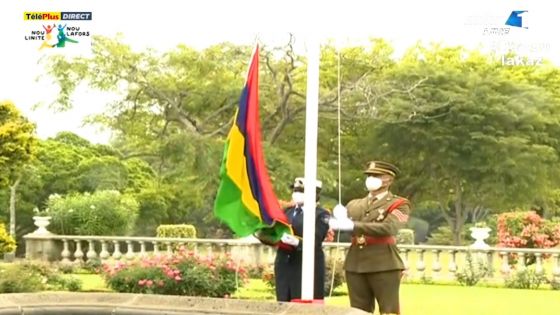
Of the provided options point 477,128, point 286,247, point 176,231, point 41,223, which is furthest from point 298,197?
point 477,128

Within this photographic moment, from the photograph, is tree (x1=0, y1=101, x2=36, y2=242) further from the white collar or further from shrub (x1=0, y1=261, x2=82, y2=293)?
the white collar

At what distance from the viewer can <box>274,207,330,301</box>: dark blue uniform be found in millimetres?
5703

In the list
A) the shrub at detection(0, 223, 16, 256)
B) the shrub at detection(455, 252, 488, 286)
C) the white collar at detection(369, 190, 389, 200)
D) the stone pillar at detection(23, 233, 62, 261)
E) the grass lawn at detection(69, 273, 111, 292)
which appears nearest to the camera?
the white collar at detection(369, 190, 389, 200)

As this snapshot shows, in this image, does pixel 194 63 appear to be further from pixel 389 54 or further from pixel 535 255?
pixel 535 255

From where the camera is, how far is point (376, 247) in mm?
5426

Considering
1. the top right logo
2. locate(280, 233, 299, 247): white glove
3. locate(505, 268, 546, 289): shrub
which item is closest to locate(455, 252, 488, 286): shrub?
locate(505, 268, 546, 289): shrub

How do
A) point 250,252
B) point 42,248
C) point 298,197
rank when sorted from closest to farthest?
point 298,197 < point 250,252 < point 42,248

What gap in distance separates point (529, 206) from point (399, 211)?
15229mm

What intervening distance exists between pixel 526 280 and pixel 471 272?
700 mm

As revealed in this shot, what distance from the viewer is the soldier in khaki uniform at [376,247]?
5.39 metres

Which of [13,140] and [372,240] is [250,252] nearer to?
[13,140]

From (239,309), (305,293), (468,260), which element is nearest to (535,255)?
(468,260)

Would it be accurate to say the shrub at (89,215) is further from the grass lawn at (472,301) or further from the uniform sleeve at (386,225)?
the uniform sleeve at (386,225)

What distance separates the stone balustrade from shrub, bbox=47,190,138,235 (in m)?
0.64
